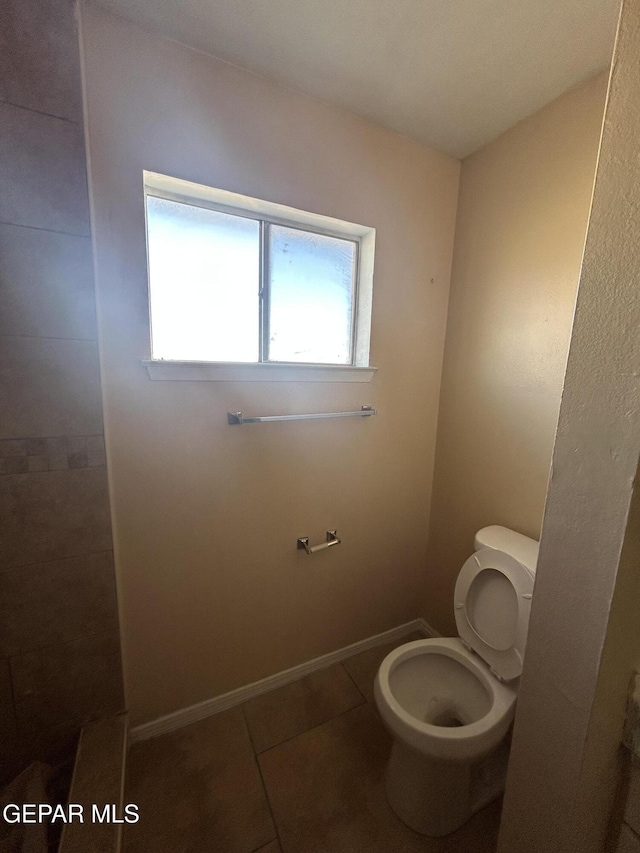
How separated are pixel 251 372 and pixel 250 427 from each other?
→ 22cm

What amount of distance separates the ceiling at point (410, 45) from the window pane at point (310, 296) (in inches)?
19.0

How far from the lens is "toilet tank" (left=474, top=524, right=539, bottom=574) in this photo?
1.19 m

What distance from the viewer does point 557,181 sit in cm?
121

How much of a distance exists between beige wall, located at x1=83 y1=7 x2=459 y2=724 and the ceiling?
0.25ft

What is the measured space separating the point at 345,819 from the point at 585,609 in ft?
3.91

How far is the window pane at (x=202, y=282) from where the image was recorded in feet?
4.04

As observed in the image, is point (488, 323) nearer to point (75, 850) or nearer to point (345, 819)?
point (345, 819)

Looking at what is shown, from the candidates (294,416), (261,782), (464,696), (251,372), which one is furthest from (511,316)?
(261,782)

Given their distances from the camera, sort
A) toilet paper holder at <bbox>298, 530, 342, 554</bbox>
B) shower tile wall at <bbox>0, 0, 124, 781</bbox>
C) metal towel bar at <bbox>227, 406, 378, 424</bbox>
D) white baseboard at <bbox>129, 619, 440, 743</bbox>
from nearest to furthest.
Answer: shower tile wall at <bbox>0, 0, 124, 781</bbox>, metal towel bar at <bbox>227, 406, 378, 424</bbox>, white baseboard at <bbox>129, 619, 440, 743</bbox>, toilet paper holder at <bbox>298, 530, 342, 554</bbox>

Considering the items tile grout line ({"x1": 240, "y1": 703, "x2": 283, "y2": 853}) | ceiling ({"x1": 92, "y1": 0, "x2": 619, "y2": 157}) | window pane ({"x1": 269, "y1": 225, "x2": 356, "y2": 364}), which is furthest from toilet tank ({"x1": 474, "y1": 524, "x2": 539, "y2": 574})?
ceiling ({"x1": 92, "y1": 0, "x2": 619, "y2": 157})

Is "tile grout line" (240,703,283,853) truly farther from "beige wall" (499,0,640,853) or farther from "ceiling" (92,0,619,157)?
"ceiling" (92,0,619,157)

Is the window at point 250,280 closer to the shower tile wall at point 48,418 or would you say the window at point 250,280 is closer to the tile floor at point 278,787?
the shower tile wall at point 48,418

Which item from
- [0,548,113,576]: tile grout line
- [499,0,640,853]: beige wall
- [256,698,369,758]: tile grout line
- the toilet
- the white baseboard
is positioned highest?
[499,0,640,853]: beige wall

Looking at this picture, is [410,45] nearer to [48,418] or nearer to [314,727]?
[48,418]
